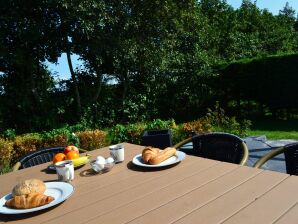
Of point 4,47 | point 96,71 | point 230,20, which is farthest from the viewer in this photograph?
point 230,20

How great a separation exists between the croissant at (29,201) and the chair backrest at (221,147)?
5.45 ft

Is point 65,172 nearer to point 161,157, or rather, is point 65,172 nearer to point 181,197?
point 161,157

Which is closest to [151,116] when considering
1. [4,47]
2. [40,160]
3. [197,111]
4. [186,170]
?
[197,111]

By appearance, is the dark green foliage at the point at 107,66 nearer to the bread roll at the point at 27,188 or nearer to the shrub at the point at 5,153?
the shrub at the point at 5,153

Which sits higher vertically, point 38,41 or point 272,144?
point 38,41

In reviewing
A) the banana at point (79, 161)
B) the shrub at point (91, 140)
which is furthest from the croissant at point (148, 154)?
the shrub at point (91, 140)

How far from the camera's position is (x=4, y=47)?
869cm

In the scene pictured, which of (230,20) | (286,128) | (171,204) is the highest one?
(230,20)

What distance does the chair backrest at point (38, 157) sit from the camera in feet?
10.3

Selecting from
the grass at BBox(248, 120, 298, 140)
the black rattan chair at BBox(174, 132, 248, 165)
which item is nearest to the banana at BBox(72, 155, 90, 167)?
the black rattan chair at BBox(174, 132, 248, 165)

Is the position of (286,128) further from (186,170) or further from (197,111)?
(186,170)

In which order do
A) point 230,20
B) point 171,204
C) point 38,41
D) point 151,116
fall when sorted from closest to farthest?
point 171,204
point 38,41
point 151,116
point 230,20

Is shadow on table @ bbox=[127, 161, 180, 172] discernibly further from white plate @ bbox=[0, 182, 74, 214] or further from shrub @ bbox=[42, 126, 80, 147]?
shrub @ bbox=[42, 126, 80, 147]

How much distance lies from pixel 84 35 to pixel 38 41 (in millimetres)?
1375
